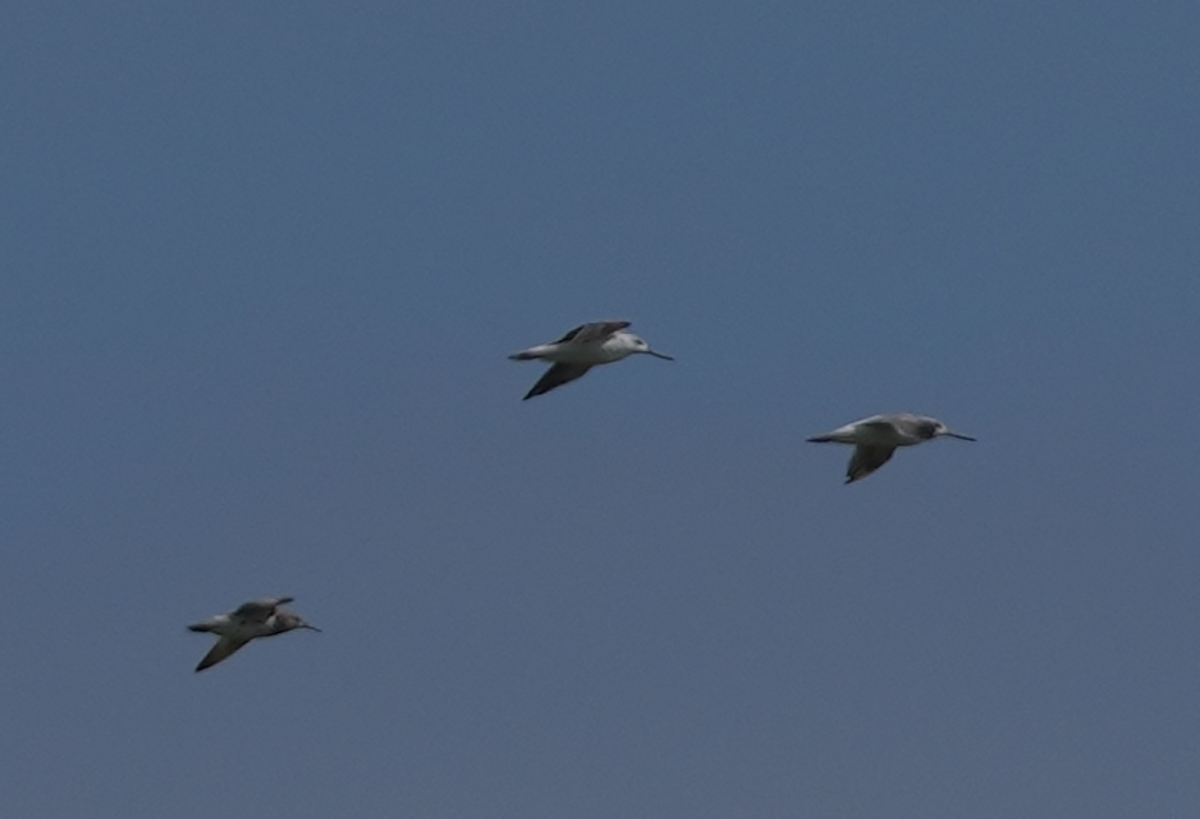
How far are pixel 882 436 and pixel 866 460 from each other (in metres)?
0.58

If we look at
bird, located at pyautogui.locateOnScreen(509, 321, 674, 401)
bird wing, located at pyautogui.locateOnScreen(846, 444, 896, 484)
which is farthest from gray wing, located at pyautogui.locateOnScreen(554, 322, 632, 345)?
bird wing, located at pyautogui.locateOnScreen(846, 444, 896, 484)

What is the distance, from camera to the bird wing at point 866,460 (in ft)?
153

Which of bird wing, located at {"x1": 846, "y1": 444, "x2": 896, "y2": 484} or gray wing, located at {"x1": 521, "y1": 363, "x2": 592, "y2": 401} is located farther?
→ gray wing, located at {"x1": 521, "y1": 363, "x2": 592, "y2": 401}

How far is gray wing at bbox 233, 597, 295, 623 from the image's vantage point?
48281mm

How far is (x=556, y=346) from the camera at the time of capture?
47.5 metres

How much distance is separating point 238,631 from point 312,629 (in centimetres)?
137

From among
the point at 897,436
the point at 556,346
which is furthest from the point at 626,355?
the point at 897,436

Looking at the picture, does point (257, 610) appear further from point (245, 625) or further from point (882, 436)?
point (882, 436)

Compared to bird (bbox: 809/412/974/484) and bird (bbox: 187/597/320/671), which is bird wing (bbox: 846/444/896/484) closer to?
bird (bbox: 809/412/974/484)

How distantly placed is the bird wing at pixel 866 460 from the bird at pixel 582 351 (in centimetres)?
395

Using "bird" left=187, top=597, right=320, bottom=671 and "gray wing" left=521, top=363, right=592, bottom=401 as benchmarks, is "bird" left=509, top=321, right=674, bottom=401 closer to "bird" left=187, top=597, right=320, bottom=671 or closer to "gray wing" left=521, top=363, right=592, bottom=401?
"gray wing" left=521, top=363, right=592, bottom=401

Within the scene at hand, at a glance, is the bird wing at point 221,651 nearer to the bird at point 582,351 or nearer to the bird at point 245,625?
the bird at point 245,625

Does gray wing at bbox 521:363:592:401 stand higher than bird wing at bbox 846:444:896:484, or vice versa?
gray wing at bbox 521:363:592:401

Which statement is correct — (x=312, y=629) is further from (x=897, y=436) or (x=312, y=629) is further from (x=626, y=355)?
(x=897, y=436)
